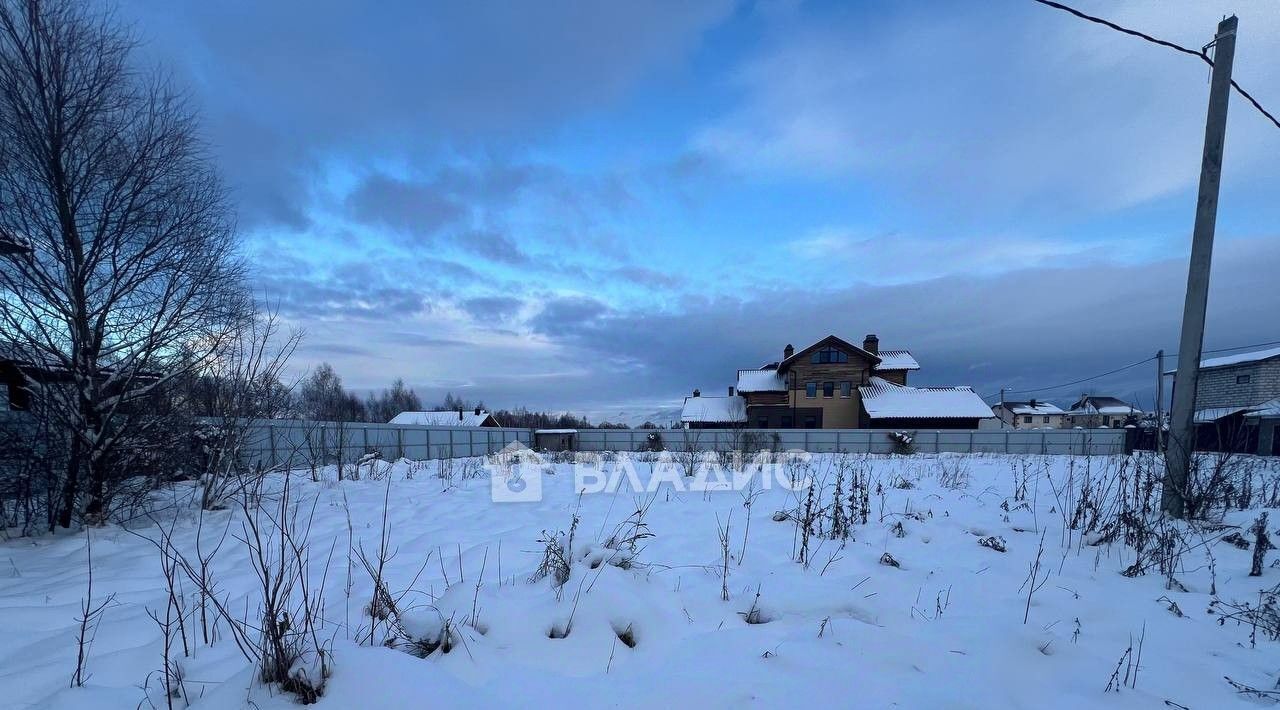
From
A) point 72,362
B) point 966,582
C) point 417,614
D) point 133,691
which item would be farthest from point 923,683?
point 72,362

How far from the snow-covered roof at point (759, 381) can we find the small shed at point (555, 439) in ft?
36.4

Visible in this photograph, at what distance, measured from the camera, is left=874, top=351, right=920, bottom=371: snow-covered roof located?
30.4 meters

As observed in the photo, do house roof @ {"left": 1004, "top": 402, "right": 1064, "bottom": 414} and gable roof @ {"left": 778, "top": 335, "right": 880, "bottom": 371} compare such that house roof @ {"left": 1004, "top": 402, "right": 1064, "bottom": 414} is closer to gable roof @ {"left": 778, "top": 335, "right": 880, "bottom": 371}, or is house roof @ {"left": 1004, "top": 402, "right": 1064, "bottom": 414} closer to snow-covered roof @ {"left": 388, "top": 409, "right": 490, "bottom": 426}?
gable roof @ {"left": 778, "top": 335, "right": 880, "bottom": 371}

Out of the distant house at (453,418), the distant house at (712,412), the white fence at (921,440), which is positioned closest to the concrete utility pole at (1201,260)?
the white fence at (921,440)

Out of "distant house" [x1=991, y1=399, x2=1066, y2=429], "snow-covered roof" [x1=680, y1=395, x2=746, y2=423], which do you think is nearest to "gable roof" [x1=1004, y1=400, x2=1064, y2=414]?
"distant house" [x1=991, y1=399, x2=1066, y2=429]

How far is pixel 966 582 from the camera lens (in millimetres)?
3070

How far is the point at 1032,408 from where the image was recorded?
5606 centimetres

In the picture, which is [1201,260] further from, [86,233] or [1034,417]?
[1034,417]

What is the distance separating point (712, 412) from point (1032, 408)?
48588mm

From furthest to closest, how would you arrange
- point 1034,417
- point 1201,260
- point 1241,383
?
point 1034,417
point 1241,383
point 1201,260

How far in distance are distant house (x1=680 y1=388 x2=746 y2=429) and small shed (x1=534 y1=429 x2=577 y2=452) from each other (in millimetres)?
7637

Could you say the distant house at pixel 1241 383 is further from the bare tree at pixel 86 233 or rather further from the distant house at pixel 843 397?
the bare tree at pixel 86 233

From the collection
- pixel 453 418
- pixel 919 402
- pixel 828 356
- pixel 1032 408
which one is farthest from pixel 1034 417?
pixel 453 418

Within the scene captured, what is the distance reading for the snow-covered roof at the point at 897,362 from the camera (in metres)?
30.4
